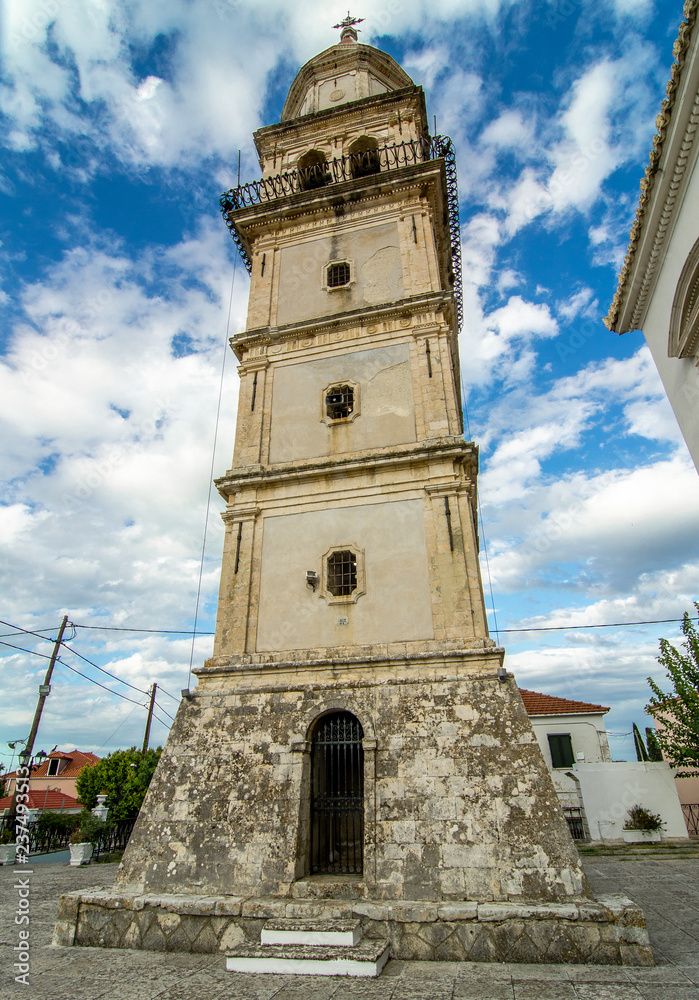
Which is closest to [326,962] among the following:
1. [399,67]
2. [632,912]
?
[632,912]

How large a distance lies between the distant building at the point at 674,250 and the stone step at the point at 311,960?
765 cm

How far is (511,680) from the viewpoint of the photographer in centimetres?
913

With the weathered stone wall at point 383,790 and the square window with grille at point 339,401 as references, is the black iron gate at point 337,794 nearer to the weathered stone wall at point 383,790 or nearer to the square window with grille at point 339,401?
the weathered stone wall at point 383,790

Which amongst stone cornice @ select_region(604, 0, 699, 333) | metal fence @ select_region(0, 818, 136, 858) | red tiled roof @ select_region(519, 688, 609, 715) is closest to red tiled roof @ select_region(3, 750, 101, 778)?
metal fence @ select_region(0, 818, 136, 858)

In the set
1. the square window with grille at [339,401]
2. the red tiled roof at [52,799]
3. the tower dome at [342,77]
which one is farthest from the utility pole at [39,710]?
the tower dome at [342,77]

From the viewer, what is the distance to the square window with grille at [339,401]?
12846 millimetres

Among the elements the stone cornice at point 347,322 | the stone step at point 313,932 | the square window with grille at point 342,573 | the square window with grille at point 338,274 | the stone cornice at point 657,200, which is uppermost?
the square window with grille at point 338,274

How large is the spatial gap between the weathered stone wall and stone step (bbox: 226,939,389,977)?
111cm

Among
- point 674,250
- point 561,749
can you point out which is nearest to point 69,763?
point 561,749

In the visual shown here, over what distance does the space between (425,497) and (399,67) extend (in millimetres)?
19776

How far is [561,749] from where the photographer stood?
83.2ft

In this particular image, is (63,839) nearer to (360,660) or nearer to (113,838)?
(113,838)

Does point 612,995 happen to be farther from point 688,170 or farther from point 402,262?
point 402,262

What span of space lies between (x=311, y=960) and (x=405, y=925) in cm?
133
